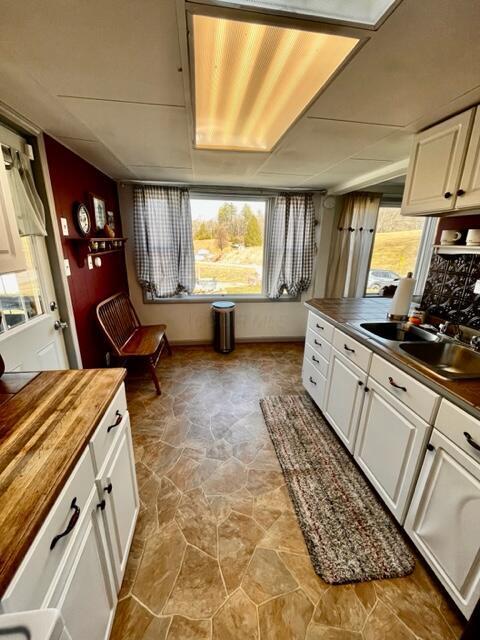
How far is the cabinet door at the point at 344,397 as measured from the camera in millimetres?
1829

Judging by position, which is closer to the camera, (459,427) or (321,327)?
(459,427)

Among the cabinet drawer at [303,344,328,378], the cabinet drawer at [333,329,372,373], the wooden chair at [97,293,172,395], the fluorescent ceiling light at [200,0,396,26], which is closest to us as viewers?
the fluorescent ceiling light at [200,0,396,26]

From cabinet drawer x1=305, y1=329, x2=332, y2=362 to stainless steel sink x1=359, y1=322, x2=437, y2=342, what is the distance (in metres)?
0.35

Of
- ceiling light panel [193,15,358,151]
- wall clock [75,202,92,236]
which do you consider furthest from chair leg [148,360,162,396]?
ceiling light panel [193,15,358,151]

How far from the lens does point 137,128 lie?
69.0 inches

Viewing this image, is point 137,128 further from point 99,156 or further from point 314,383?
point 314,383

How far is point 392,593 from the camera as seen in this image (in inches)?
49.7

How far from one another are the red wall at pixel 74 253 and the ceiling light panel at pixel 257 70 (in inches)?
43.8

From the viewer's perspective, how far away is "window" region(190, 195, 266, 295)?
3.71 m

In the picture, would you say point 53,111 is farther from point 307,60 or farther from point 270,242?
point 270,242

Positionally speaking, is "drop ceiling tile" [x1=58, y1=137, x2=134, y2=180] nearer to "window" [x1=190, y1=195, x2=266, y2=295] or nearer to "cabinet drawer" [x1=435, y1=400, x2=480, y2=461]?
"window" [x1=190, y1=195, x2=266, y2=295]

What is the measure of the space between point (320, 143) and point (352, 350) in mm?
1489

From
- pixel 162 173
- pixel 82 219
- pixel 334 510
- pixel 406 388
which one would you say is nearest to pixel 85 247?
pixel 82 219

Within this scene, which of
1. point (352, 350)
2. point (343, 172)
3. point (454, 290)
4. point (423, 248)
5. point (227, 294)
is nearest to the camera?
point (352, 350)
